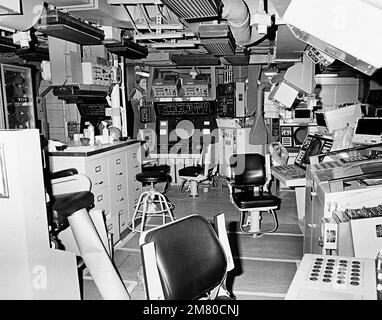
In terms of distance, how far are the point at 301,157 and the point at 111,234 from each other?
2.69 m

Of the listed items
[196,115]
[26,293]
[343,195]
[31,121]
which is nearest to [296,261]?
A: [343,195]

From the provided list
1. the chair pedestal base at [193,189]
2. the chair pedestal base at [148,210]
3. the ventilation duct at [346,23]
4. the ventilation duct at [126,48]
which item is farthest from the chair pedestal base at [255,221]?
the ventilation duct at [346,23]

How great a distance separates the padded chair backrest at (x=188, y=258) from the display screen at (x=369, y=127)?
2.88 metres

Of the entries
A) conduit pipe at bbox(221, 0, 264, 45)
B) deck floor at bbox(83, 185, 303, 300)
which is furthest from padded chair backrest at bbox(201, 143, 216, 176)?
conduit pipe at bbox(221, 0, 264, 45)

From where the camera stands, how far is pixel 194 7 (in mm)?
2469

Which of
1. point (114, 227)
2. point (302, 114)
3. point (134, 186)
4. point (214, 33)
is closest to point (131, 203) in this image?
point (134, 186)

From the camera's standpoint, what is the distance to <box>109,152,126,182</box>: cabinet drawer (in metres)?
4.29

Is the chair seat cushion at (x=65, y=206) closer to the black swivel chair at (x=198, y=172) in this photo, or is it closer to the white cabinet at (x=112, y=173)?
the white cabinet at (x=112, y=173)

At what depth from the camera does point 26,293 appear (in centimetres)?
244

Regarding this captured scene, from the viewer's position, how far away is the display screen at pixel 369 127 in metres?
4.09

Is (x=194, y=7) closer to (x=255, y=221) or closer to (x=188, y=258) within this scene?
(x=188, y=258)

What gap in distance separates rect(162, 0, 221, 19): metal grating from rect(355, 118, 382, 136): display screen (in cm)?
245

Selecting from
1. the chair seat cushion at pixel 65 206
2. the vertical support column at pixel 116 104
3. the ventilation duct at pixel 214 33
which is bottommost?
the chair seat cushion at pixel 65 206

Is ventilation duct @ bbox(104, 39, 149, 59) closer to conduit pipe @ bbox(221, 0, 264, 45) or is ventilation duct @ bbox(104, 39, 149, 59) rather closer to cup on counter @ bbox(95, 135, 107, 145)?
cup on counter @ bbox(95, 135, 107, 145)
